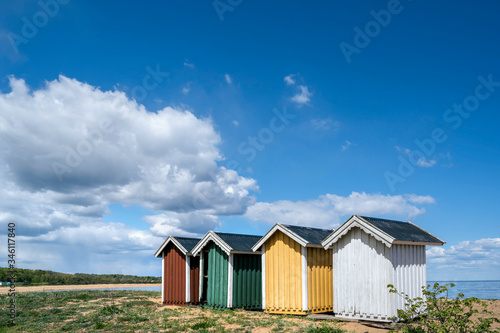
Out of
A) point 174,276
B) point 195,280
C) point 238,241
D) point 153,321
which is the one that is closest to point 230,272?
point 238,241

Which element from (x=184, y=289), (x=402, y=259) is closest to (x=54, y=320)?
(x=184, y=289)

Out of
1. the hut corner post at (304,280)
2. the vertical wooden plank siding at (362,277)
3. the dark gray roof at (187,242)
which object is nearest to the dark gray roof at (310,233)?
the hut corner post at (304,280)

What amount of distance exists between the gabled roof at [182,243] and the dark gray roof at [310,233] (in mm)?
8613

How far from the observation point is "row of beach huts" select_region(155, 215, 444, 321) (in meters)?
19.3

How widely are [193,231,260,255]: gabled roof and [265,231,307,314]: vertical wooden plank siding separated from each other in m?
2.47

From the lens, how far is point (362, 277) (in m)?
19.7

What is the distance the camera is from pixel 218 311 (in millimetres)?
25000

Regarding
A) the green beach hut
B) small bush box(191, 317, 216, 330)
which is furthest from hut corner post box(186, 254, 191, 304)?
small bush box(191, 317, 216, 330)

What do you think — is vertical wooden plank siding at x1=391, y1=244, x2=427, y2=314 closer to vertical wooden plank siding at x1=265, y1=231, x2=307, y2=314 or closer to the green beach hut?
vertical wooden plank siding at x1=265, y1=231, x2=307, y2=314

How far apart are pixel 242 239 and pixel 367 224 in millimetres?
10536

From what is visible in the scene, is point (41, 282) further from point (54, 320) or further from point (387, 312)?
point (387, 312)

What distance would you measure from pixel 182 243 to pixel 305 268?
10433 millimetres

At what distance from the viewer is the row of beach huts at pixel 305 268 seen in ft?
63.4

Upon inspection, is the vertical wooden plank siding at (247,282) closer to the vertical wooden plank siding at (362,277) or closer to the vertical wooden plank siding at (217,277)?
the vertical wooden plank siding at (217,277)
